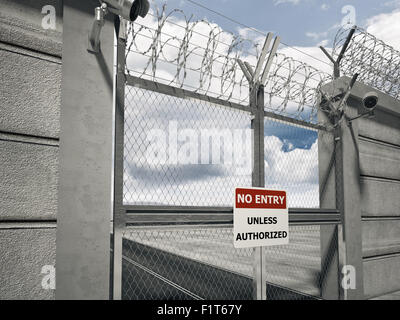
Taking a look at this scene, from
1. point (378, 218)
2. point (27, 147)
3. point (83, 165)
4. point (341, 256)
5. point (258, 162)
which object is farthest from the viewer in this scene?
point (378, 218)

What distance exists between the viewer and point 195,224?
11.2 feet

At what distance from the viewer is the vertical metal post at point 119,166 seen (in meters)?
2.84

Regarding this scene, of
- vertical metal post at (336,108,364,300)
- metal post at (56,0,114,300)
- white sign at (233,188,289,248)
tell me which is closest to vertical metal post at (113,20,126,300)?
metal post at (56,0,114,300)

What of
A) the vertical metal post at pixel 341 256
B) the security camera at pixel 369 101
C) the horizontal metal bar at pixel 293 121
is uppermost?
the security camera at pixel 369 101

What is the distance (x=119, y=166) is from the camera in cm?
297

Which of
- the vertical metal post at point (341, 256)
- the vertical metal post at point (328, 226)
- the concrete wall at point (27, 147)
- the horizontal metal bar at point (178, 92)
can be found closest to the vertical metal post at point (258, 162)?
the horizontal metal bar at point (178, 92)

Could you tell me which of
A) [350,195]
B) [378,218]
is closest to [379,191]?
[378,218]

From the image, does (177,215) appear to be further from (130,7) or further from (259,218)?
(130,7)

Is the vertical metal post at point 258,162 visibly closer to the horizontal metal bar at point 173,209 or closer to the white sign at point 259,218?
the white sign at point 259,218

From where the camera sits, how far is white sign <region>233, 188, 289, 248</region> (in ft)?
12.0

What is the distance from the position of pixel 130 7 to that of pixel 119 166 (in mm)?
1363

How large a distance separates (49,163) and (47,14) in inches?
49.1

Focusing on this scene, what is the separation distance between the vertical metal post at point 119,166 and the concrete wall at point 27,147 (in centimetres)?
52

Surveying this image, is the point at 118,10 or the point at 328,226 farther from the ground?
the point at 118,10
